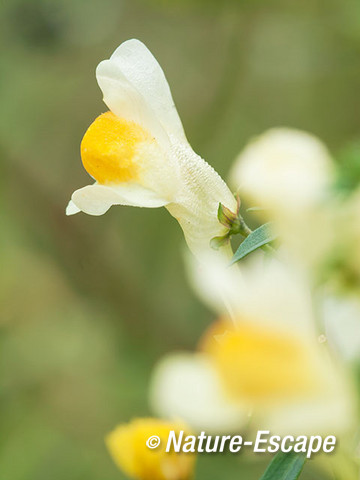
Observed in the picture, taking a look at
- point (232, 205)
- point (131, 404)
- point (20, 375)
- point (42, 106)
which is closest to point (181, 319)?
point (131, 404)

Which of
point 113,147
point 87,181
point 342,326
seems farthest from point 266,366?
point 87,181

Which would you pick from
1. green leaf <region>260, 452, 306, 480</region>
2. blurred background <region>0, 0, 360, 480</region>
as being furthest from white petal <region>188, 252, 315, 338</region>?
blurred background <region>0, 0, 360, 480</region>

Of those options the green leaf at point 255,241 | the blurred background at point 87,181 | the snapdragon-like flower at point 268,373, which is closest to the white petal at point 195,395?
the snapdragon-like flower at point 268,373

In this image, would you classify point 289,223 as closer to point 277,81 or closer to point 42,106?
point 42,106

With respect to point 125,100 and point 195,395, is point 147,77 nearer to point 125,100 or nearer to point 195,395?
point 125,100

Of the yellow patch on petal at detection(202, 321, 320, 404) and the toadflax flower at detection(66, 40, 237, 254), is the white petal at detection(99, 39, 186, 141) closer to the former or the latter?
the toadflax flower at detection(66, 40, 237, 254)

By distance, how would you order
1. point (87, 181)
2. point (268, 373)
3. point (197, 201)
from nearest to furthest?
point (268, 373), point (197, 201), point (87, 181)
